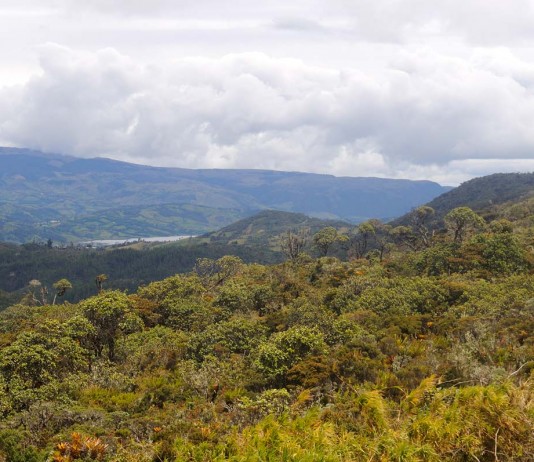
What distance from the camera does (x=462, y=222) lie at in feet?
217

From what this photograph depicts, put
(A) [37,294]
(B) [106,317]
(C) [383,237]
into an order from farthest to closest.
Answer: (A) [37,294] → (C) [383,237] → (B) [106,317]

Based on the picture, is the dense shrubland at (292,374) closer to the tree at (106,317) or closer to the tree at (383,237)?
the tree at (106,317)

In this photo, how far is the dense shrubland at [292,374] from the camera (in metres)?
9.62

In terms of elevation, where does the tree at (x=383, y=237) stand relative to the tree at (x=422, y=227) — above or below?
below

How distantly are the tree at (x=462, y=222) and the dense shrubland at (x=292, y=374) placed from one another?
16.8 m

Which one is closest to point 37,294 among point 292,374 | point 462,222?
point 462,222

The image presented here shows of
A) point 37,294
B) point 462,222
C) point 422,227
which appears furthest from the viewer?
point 37,294

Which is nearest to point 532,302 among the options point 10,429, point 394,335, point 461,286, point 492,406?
point 394,335

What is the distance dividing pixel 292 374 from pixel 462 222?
5111 cm

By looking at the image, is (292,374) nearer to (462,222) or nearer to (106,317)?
(106,317)

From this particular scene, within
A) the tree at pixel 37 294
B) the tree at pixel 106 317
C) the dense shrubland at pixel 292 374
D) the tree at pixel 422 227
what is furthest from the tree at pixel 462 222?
the tree at pixel 37 294

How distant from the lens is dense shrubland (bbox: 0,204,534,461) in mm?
9625

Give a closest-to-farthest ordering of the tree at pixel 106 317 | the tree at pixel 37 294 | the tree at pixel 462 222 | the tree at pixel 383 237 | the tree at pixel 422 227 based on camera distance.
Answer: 1. the tree at pixel 106 317
2. the tree at pixel 462 222
3. the tree at pixel 37 294
4. the tree at pixel 422 227
5. the tree at pixel 383 237

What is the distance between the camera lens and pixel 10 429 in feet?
57.5
